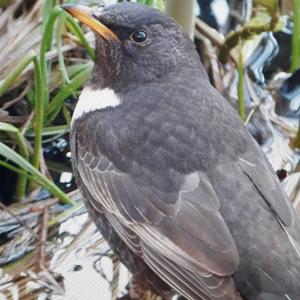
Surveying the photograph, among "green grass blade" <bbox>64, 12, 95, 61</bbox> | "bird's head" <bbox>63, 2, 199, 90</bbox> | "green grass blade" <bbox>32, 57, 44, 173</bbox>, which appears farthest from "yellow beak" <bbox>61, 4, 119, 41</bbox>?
"green grass blade" <bbox>64, 12, 95, 61</bbox>

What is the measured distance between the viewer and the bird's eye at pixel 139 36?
486cm

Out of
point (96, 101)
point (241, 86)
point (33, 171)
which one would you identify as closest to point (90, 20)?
point (96, 101)

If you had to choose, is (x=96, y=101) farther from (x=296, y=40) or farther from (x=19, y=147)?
(x=296, y=40)

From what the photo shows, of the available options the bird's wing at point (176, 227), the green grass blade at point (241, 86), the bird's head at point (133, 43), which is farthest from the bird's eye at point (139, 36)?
the green grass blade at point (241, 86)

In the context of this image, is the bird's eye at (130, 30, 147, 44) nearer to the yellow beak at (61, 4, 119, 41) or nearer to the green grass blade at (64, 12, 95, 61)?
the yellow beak at (61, 4, 119, 41)

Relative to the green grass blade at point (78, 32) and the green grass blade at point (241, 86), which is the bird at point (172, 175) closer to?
the green grass blade at point (78, 32)

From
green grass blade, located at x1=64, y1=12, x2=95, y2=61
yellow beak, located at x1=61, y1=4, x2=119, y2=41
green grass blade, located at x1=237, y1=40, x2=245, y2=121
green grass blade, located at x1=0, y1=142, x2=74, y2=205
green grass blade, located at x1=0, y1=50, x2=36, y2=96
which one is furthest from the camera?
green grass blade, located at x1=237, y1=40, x2=245, y2=121

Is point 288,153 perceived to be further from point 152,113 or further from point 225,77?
point 152,113

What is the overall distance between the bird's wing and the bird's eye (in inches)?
21.1

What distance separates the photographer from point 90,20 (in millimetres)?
4812

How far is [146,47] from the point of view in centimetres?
489

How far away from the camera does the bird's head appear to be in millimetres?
4816

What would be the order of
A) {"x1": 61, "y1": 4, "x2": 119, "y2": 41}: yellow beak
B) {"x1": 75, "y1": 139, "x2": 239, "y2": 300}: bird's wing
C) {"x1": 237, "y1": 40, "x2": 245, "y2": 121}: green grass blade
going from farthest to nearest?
{"x1": 237, "y1": 40, "x2": 245, "y2": 121}: green grass blade
{"x1": 61, "y1": 4, "x2": 119, "y2": 41}: yellow beak
{"x1": 75, "y1": 139, "x2": 239, "y2": 300}: bird's wing

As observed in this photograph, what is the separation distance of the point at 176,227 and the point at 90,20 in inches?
39.5
